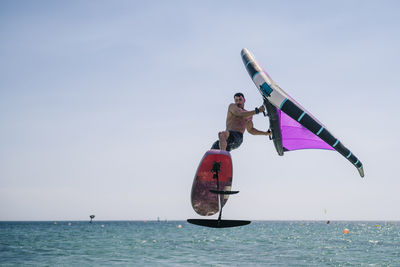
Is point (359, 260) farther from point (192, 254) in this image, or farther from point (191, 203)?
point (191, 203)

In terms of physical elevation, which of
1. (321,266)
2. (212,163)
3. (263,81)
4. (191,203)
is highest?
(263,81)

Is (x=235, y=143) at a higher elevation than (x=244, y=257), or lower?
higher

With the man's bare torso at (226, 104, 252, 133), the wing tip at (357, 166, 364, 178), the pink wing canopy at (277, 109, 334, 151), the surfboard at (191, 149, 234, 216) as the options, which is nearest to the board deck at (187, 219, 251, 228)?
the surfboard at (191, 149, 234, 216)

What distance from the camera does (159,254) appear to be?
35938mm

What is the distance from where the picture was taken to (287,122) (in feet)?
26.8

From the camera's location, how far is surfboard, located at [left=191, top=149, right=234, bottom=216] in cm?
734

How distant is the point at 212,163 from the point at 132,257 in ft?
93.1

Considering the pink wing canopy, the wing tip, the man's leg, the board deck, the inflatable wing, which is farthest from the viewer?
the pink wing canopy

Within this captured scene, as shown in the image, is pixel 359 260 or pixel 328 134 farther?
pixel 359 260

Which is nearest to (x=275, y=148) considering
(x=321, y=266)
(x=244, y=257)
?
(x=321, y=266)

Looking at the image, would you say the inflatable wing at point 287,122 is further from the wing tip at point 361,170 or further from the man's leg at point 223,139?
the man's leg at point 223,139

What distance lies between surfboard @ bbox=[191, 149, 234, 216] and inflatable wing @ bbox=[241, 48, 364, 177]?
1172 millimetres

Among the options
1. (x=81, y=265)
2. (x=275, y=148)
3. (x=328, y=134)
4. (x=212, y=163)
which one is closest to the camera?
(x=328, y=134)

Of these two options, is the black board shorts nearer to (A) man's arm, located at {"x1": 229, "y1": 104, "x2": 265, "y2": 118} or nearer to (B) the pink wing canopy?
(A) man's arm, located at {"x1": 229, "y1": 104, "x2": 265, "y2": 118}
